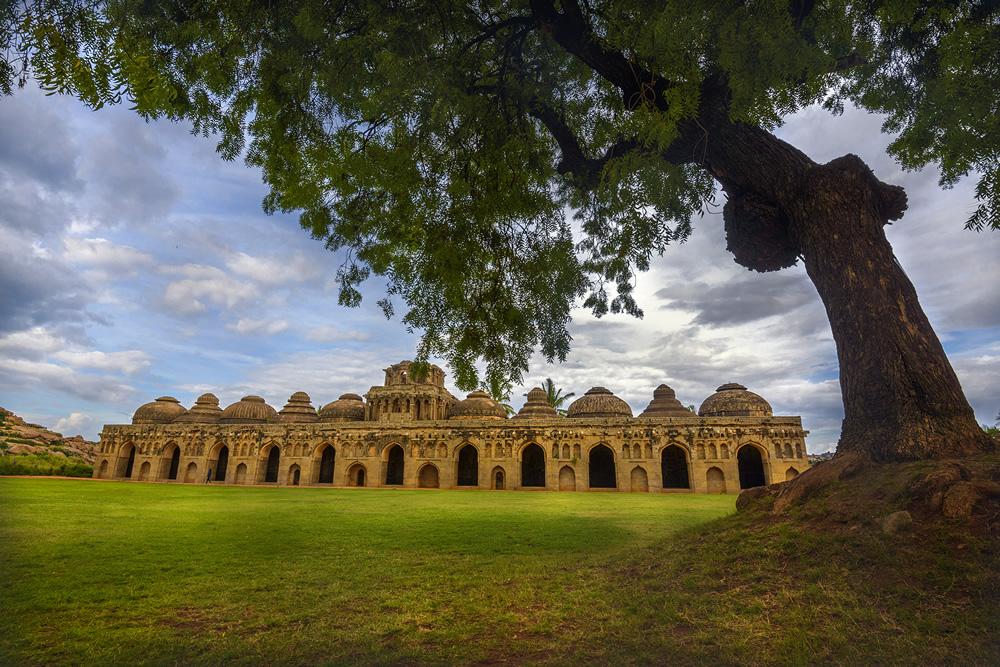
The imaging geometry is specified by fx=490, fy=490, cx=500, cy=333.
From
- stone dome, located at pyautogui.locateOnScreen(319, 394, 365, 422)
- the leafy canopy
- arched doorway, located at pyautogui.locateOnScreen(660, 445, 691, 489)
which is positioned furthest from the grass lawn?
stone dome, located at pyautogui.locateOnScreen(319, 394, 365, 422)

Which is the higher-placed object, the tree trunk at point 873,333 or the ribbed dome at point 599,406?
the ribbed dome at point 599,406

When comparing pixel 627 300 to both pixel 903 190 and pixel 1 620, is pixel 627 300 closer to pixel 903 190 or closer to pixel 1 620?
pixel 903 190

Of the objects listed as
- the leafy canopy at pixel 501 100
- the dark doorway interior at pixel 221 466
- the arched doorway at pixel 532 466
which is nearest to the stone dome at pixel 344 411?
the dark doorway interior at pixel 221 466

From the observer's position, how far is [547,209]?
752 centimetres

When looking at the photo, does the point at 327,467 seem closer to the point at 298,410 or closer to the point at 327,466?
the point at 327,466

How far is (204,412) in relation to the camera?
4275cm

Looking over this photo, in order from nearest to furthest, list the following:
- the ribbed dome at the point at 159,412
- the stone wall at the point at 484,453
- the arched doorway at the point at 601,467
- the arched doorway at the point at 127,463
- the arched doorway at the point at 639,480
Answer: the stone wall at the point at 484,453
the arched doorway at the point at 639,480
the arched doorway at the point at 601,467
the arched doorway at the point at 127,463
the ribbed dome at the point at 159,412

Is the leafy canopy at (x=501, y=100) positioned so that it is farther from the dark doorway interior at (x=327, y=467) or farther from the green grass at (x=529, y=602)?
the dark doorway interior at (x=327, y=467)

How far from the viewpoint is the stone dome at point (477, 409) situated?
3756cm

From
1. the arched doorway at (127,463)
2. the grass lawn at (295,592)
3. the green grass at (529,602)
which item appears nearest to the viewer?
the green grass at (529,602)

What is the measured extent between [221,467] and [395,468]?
14697 millimetres

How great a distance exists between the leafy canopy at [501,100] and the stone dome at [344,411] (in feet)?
122

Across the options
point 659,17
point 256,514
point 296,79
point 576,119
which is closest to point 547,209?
point 576,119

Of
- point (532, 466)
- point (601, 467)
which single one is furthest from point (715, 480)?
point (532, 466)
